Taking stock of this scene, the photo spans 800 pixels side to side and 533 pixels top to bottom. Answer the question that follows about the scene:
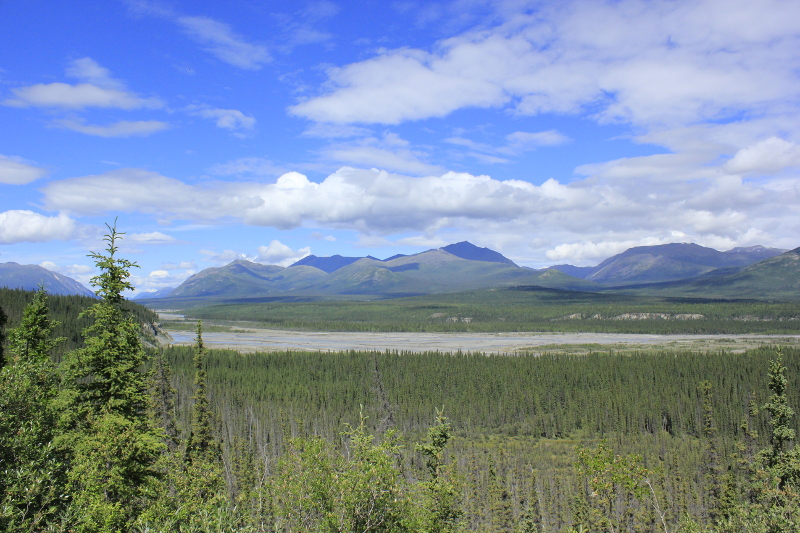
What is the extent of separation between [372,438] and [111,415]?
1186cm

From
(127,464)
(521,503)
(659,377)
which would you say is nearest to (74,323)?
(521,503)

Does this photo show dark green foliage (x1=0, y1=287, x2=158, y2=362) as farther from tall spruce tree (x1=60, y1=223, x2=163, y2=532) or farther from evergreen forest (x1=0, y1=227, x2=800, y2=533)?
tall spruce tree (x1=60, y1=223, x2=163, y2=532)

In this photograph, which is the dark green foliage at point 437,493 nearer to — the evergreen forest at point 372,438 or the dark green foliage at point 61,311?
the evergreen forest at point 372,438

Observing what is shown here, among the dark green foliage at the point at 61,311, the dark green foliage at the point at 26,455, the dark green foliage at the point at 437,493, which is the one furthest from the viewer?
the dark green foliage at the point at 61,311

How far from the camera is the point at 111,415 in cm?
2075

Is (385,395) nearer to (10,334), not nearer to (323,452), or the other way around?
(10,334)

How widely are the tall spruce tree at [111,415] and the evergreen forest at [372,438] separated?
94 mm

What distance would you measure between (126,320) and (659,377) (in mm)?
123955

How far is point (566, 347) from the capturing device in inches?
7421

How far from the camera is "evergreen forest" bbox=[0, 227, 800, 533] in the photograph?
16.3 meters

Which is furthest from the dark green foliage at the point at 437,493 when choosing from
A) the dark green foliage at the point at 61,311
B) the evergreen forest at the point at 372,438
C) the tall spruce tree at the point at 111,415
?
the dark green foliage at the point at 61,311

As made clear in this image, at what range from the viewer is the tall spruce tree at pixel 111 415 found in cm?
1880

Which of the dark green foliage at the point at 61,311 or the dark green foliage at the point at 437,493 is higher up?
the dark green foliage at the point at 61,311

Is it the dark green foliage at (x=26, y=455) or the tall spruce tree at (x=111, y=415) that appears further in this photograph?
the tall spruce tree at (x=111, y=415)
